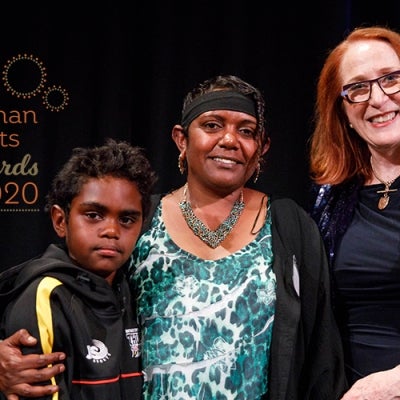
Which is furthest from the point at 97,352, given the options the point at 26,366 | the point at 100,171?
the point at 100,171

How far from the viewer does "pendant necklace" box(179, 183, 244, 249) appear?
1921 millimetres

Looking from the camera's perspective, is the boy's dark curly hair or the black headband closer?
the boy's dark curly hair

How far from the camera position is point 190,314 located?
5.97 ft

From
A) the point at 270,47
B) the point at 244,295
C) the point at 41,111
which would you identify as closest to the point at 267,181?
the point at 270,47

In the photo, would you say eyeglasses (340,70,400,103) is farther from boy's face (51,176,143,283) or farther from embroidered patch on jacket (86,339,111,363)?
embroidered patch on jacket (86,339,111,363)

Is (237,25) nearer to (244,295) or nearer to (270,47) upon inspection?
(270,47)

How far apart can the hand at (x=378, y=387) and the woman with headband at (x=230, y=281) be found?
15cm

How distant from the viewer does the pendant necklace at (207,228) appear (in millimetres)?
1921

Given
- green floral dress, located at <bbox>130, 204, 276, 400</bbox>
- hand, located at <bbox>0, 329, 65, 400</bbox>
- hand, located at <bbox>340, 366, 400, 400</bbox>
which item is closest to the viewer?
hand, located at <bbox>0, 329, 65, 400</bbox>

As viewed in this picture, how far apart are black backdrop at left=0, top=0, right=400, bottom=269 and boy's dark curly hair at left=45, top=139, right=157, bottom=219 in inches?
39.5

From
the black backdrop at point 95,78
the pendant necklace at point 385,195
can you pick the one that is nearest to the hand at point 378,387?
the pendant necklace at point 385,195

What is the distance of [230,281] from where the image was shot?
1.84m

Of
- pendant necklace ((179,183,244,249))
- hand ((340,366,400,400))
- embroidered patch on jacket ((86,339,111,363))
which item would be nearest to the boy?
embroidered patch on jacket ((86,339,111,363))

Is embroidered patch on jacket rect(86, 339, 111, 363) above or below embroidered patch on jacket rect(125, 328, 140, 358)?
above
